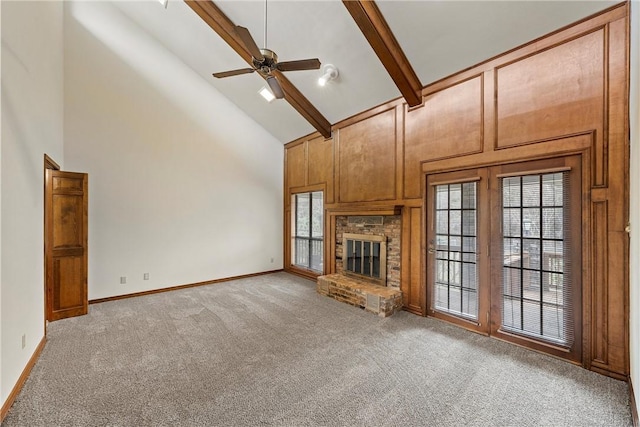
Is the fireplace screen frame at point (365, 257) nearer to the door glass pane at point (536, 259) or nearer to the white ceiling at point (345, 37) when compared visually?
the door glass pane at point (536, 259)

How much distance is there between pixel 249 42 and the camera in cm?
295

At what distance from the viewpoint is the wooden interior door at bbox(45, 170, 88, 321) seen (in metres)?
3.85

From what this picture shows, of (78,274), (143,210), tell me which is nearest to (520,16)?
(143,210)

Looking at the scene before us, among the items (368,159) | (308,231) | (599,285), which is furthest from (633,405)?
(308,231)

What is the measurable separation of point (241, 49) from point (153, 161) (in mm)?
2678

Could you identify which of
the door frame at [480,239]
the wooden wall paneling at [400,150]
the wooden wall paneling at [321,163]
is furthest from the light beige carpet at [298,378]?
the wooden wall paneling at [321,163]

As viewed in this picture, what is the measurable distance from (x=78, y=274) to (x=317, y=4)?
5.11 meters

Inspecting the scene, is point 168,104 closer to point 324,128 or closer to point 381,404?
point 324,128

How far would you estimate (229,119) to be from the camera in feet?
20.5

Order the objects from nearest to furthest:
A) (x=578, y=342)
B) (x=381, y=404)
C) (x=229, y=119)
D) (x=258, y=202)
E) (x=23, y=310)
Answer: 1. (x=381, y=404)
2. (x=23, y=310)
3. (x=578, y=342)
4. (x=229, y=119)
5. (x=258, y=202)

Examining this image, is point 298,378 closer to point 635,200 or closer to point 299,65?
point 635,200

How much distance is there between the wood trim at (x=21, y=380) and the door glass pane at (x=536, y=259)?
187 inches

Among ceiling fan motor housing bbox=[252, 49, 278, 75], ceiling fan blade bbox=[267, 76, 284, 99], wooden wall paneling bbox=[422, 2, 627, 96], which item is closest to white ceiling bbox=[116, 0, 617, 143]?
wooden wall paneling bbox=[422, 2, 627, 96]

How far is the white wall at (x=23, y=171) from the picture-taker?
2.23 meters
